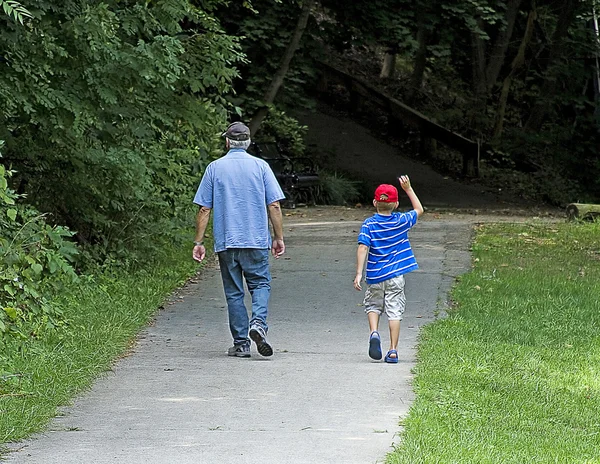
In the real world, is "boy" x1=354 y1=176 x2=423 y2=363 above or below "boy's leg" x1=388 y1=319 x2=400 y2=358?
above

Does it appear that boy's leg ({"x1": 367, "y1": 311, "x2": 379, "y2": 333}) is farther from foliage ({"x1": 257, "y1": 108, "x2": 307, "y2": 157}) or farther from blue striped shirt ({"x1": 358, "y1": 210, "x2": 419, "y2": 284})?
foliage ({"x1": 257, "y1": 108, "x2": 307, "y2": 157})

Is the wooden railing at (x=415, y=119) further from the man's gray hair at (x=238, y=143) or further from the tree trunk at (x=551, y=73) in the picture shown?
the man's gray hair at (x=238, y=143)

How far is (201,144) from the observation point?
12859mm

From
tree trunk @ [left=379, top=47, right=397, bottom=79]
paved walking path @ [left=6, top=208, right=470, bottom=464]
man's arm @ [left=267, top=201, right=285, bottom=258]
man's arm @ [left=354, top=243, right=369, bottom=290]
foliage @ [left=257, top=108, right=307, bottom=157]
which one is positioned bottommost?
paved walking path @ [left=6, top=208, right=470, bottom=464]

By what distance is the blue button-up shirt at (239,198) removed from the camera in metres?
8.27

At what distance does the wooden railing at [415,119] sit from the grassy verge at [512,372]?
650 inches

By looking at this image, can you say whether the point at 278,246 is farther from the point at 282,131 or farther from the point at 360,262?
the point at 282,131

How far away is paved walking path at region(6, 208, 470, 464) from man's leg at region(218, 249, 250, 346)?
253mm

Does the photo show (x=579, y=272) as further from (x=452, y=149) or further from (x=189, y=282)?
(x=452, y=149)

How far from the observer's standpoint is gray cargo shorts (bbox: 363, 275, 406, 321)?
800 centimetres

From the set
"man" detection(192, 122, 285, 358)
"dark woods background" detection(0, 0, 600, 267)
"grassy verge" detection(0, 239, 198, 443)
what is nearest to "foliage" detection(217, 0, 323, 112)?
"dark woods background" detection(0, 0, 600, 267)

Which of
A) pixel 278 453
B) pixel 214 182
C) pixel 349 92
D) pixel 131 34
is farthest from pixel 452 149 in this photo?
pixel 278 453

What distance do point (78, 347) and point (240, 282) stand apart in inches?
51.3

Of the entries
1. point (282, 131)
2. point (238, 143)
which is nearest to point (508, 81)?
point (282, 131)
